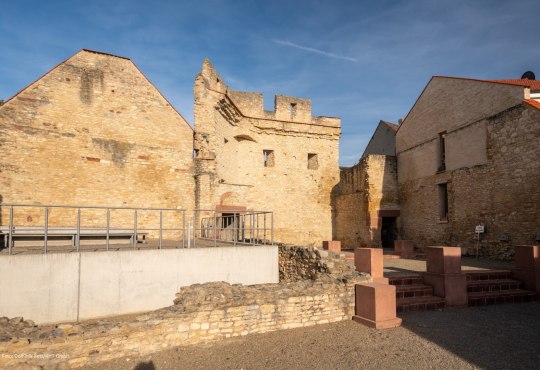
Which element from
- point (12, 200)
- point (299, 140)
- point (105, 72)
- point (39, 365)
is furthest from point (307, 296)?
point (299, 140)

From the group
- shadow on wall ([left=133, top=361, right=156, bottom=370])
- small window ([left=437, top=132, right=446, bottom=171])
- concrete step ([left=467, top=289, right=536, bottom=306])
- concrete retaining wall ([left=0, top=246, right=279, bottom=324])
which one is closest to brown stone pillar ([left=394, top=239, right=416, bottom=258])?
small window ([left=437, top=132, right=446, bottom=171])

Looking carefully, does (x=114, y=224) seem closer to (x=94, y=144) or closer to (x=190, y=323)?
(x=94, y=144)

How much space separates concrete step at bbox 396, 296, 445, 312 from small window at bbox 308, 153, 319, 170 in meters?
12.5

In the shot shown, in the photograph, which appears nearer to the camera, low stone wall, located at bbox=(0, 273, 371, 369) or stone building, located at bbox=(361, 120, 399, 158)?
low stone wall, located at bbox=(0, 273, 371, 369)

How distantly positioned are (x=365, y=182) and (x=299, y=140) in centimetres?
443

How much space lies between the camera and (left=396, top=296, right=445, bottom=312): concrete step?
7887 millimetres

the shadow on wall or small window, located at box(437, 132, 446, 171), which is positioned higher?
small window, located at box(437, 132, 446, 171)

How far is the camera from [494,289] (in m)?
9.17

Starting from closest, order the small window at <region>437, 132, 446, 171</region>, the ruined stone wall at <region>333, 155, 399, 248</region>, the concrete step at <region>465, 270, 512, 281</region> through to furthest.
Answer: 1. the concrete step at <region>465, 270, 512, 281</region>
2. the small window at <region>437, 132, 446, 171</region>
3. the ruined stone wall at <region>333, 155, 399, 248</region>

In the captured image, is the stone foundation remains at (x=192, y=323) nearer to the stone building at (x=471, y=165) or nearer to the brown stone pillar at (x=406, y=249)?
the brown stone pillar at (x=406, y=249)

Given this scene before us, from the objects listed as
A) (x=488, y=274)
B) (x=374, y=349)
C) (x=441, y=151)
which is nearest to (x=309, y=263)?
(x=374, y=349)

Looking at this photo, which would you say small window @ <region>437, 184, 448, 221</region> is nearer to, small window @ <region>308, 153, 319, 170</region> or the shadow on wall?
small window @ <region>308, 153, 319, 170</region>

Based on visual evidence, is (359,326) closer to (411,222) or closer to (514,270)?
(514,270)

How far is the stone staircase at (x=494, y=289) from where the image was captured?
8.59m
